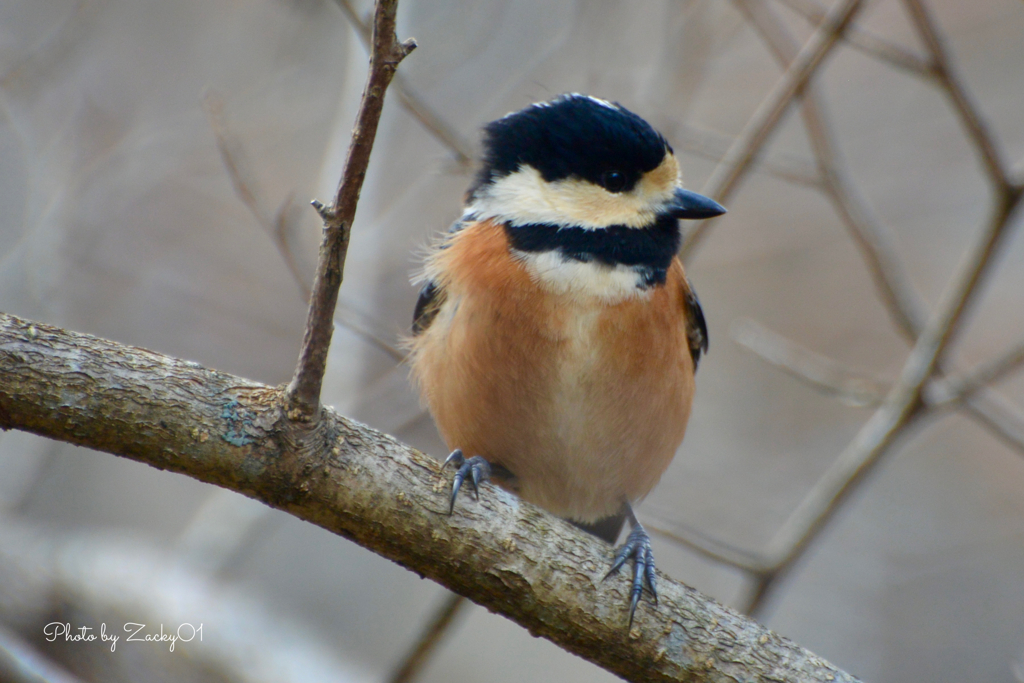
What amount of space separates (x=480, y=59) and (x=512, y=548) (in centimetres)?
442

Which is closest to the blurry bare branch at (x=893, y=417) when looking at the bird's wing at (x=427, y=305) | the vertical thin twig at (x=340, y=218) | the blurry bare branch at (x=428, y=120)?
the bird's wing at (x=427, y=305)

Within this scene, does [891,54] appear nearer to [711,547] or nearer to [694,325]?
[694,325]

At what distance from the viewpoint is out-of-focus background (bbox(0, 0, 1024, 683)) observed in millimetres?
5129

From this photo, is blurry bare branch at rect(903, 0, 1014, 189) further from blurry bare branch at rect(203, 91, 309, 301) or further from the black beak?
blurry bare branch at rect(203, 91, 309, 301)

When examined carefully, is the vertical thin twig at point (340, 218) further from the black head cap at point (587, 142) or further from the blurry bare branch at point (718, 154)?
A: the blurry bare branch at point (718, 154)

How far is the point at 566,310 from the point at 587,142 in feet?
2.62

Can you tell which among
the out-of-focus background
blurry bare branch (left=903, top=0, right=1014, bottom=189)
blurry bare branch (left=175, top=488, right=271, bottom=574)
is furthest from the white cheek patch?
blurry bare branch (left=175, top=488, right=271, bottom=574)

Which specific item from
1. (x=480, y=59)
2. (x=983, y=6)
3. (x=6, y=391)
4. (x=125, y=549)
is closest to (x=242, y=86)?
(x=480, y=59)

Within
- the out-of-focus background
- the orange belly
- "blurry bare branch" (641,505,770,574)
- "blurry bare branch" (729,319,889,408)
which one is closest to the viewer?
the orange belly

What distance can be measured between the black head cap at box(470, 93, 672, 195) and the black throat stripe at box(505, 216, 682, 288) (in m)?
0.23

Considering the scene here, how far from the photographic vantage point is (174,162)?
682 centimetres

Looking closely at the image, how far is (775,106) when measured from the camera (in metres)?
4.11

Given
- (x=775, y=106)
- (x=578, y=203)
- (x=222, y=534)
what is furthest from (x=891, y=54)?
(x=222, y=534)

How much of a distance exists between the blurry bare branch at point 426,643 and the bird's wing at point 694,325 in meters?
1.65
